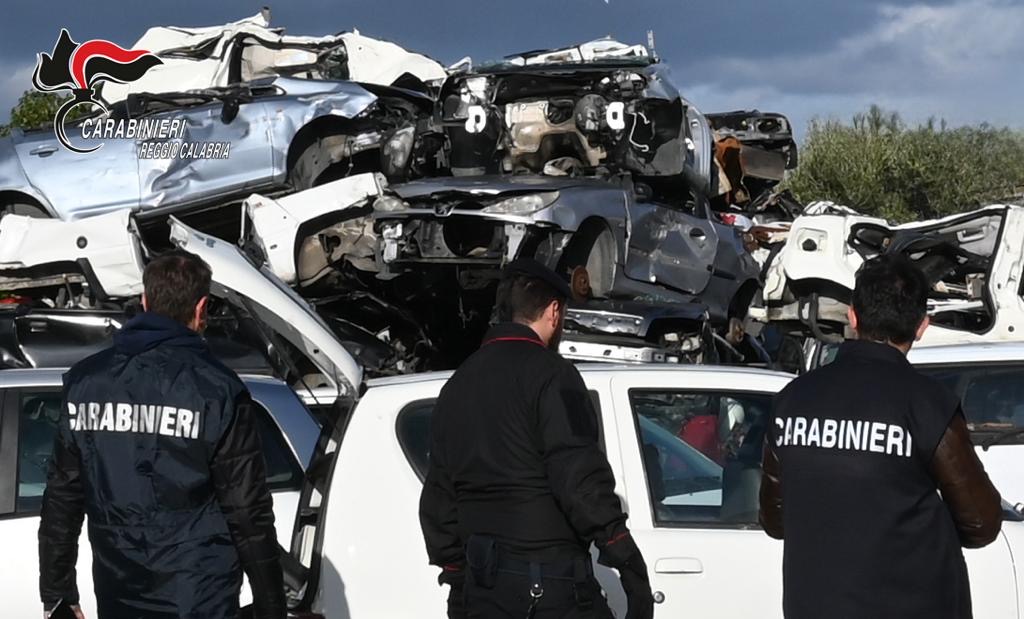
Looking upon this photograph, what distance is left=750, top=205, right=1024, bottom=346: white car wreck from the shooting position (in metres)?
8.99

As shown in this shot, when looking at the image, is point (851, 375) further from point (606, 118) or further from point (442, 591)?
point (606, 118)

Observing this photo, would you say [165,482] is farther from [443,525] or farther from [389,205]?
[389,205]

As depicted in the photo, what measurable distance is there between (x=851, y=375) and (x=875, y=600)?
53 cm

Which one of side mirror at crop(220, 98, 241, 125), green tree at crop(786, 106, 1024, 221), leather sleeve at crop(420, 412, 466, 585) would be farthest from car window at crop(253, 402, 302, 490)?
green tree at crop(786, 106, 1024, 221)

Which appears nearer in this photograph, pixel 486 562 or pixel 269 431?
pixel 486 562

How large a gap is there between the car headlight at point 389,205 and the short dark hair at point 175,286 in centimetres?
651

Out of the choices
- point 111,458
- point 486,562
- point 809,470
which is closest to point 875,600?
point 809,470

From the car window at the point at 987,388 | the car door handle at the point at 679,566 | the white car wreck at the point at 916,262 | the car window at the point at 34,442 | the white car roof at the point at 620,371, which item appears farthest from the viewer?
the white car wreck at the point at 916,262

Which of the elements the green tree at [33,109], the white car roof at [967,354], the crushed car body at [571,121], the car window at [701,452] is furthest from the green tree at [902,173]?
the car window at [701,452]

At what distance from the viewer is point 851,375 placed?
333cm

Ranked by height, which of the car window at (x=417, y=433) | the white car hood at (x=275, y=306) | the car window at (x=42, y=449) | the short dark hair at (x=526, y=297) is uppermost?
the short dark hair at (x=526, y=297)

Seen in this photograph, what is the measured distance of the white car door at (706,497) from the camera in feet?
14.6

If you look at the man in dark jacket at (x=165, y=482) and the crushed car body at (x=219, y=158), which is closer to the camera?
the man in dark jacket at (x=165, y=482)

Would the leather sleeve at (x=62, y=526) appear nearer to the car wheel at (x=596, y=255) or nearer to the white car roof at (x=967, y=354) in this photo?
the white car roof at (x=967, y=354)
